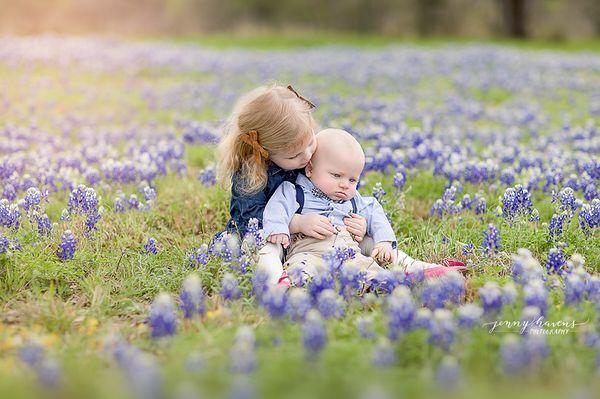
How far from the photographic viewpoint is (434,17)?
46.2 metres

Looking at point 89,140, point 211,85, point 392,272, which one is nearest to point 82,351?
point 392,272

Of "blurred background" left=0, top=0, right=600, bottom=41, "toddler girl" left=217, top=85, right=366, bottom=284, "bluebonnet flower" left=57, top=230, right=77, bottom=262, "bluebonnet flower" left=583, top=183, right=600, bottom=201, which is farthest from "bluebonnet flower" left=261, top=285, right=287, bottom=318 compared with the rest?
"blurred background" left=0, top=0, right=600, bottom=41

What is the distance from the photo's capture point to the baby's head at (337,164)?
17.9 ft

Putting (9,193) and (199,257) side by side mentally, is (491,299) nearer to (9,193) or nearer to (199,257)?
(199,257)

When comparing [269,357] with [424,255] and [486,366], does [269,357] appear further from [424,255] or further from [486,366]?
[424,255]


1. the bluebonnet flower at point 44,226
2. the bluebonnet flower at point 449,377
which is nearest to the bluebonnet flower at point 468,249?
the bluebonnet flower at point 449,377

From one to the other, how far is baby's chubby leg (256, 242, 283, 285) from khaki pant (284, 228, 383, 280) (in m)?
0.10

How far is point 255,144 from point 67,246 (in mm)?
1541

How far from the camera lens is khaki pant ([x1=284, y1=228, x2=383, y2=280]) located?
5188 millimetres

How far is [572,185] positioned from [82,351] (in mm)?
4886

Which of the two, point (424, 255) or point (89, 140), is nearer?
point (424, 255)

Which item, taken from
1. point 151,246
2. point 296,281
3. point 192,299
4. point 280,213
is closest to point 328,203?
point 280,213

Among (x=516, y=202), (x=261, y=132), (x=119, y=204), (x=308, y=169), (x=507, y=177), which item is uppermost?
(x=261, y=132)

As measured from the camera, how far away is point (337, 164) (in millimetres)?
5465
